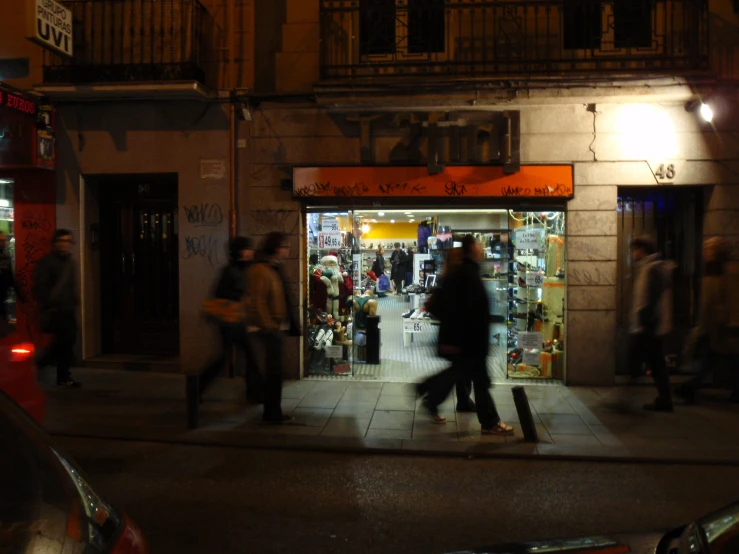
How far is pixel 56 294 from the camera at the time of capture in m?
8.12

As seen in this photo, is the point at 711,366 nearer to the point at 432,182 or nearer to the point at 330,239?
the point at 432,182

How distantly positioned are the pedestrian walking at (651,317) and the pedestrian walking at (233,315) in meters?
4.43

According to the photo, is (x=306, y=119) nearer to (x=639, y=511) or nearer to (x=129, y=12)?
(x=129, y=12)

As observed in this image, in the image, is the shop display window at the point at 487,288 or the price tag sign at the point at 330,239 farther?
the price tag sign at the point at 330,239

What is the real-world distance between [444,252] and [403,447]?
3.21 m

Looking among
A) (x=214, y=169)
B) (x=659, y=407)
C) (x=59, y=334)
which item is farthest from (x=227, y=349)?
(x=659, y=407)

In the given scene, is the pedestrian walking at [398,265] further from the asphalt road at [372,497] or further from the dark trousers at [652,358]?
the asphalt road at [372,497]

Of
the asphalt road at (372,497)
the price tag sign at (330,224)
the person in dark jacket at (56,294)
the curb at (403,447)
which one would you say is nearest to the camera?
the asphalt road at (372,497)

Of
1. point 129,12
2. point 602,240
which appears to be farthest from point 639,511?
point 129,12

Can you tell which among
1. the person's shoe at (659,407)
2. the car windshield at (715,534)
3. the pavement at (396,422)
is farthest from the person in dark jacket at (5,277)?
the car windshield at (715,534)

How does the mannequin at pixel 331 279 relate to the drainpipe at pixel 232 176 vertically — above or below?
below

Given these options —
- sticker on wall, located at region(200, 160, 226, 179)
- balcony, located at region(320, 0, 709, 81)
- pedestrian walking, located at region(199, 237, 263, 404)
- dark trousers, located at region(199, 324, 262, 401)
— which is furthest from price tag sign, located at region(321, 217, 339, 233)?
dark trousers, located at region(199, 324, 262, 401)

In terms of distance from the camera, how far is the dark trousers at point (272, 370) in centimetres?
693

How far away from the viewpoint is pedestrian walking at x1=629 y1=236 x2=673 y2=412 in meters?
7.48
